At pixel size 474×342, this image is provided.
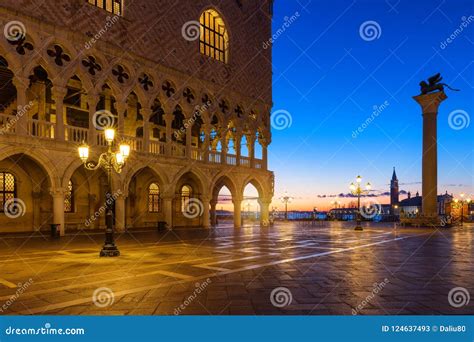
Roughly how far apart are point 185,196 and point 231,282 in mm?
19936

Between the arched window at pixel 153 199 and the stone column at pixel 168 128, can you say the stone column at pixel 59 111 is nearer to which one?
the stone column at pixel 168 128

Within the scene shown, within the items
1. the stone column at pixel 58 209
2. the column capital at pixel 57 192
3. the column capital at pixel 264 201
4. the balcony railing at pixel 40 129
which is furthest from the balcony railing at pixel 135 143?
the column capital at pixel 264 201

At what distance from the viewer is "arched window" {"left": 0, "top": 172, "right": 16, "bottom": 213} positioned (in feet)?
60.0

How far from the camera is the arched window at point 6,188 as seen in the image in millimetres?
18281

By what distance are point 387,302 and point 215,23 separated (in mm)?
23755

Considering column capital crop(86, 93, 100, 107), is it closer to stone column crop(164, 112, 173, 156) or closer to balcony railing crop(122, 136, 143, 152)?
balcony railing crop(122, 136, 143, 152)

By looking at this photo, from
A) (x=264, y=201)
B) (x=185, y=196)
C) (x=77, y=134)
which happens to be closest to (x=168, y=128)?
(x=77, y=134)

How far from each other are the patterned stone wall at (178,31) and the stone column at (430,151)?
11.0 m

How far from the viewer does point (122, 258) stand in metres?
10.5

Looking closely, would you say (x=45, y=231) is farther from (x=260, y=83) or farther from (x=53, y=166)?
(x=260, y=83)

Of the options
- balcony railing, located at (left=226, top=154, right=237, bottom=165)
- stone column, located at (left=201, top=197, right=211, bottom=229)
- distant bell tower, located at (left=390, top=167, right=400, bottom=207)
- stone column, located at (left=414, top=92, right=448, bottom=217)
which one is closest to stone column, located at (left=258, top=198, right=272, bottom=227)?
balcony railing, located at (left=226, top=154, right=237, bottom=165)

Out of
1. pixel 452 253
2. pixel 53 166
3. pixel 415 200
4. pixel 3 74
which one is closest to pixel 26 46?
pixel 3 74

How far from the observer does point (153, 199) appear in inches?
978

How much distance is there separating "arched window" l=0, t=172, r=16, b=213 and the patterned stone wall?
702 cm
